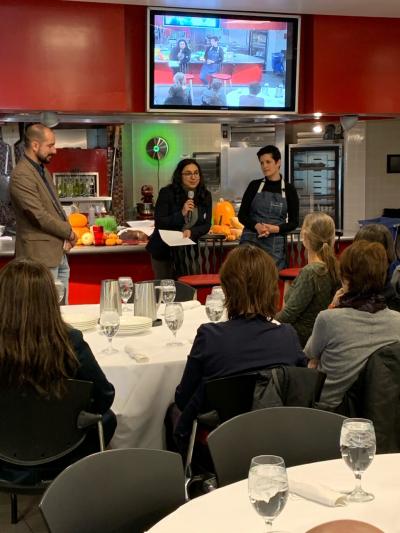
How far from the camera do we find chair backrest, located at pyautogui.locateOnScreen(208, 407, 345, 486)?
2.10 m

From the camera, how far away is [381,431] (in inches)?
117

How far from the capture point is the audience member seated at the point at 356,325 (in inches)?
124

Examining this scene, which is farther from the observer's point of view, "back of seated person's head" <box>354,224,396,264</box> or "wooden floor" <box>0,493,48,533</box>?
"back of seated person's head" <box>354,224,396,264</box>

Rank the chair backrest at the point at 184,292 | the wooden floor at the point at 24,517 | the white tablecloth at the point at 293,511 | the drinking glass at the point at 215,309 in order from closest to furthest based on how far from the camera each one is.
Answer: the white tablecloth at the point at 293,511 < the wooden floor at the point at 24,517 < the drinking glass at the point at 215,309 < the chair backrest at the point at 184,292

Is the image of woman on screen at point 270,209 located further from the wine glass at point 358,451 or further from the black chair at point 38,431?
the wine glass at point 358,451

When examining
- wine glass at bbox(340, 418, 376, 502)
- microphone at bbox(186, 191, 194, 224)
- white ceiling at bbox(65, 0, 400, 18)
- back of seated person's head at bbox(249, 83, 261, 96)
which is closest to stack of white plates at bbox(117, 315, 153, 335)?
wine glass at bbox(340, 418, 376, 502)

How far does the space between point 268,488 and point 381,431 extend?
1.63m

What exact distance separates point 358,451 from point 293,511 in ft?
0.67

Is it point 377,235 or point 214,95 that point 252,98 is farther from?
point 377,235

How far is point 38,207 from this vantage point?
16.6ft

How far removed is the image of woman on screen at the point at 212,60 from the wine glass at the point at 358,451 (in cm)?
493

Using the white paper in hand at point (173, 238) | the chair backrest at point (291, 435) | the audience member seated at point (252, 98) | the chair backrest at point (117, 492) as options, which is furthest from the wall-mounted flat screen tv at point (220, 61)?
the chair backrest at point (117, 492)

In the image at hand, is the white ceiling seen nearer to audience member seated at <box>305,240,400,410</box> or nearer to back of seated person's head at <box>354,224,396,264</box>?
back of seated person's head at <box>354,224,396,264</box>

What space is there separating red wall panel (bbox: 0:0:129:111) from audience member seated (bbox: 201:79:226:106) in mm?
705
